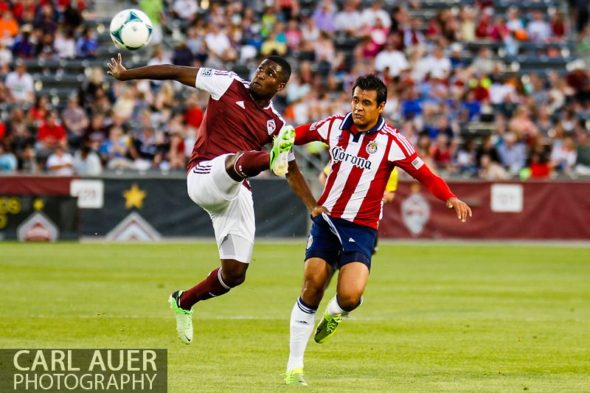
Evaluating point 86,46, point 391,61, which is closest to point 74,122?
point 86,46

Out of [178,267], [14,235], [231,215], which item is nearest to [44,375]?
[231,215]

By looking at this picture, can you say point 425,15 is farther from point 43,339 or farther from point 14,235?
point 43,339

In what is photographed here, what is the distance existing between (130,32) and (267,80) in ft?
4.88

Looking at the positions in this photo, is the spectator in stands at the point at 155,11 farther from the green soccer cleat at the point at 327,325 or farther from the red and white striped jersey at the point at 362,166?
the red and white striped jersey at the point at 362,166

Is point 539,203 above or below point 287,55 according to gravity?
below

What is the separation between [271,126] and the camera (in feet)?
39.3

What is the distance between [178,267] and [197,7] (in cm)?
1295

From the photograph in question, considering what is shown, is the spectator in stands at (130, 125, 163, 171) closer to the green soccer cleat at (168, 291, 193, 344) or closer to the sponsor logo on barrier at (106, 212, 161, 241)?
the sponsor logo on barrier at (106, 212, 161, 241)

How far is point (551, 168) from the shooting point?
98.6 feet

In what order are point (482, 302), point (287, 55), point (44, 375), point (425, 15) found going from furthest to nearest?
point (425, 15) → point (287, 55) → point (482, 302) → point (44, 375)

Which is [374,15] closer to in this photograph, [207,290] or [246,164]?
[207,290]

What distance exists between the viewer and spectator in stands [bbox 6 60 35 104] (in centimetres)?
2995

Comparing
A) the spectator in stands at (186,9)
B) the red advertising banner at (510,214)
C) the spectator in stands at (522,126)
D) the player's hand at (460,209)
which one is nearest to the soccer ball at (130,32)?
the player's hand at (460,209)

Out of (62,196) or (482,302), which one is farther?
(62,196)
